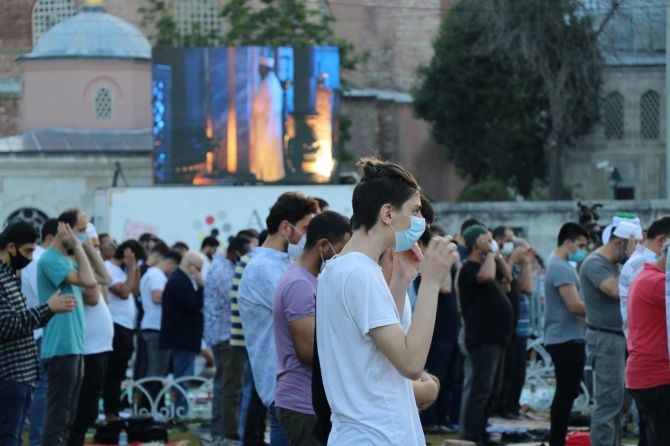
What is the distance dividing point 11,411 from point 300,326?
2279 mm

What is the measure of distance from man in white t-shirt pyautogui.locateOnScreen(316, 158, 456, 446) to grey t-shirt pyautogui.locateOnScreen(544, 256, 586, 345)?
671 centimetres

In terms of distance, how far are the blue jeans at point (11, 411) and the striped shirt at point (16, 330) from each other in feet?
0.15

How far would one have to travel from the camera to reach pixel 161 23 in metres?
58.2

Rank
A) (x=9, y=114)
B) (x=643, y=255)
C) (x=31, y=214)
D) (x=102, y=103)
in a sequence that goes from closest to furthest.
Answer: (x=643, y=255) → (x=31, y=214) → (x=102, y=103) → (x=9, y=114)

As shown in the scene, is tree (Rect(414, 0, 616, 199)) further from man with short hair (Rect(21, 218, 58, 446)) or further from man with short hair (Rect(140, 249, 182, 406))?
man with short hair (Rect(21, 218, 58, 446))

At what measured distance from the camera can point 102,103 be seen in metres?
54.4

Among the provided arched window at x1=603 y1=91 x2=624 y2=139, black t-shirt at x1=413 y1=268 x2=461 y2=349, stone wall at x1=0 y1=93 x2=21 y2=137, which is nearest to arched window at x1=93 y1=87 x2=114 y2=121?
stone wall at x1=0 y1=93 x2=21 y2=137

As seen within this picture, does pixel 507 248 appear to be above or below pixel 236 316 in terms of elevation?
above

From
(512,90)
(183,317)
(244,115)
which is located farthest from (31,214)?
(183,317)

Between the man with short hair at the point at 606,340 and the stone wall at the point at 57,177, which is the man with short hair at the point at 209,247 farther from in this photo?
the stone wall at the point at 57,177

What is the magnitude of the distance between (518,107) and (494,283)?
4301cm

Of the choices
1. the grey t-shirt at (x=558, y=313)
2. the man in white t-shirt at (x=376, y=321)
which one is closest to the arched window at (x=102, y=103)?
the grey t-shirt at (x=558, y=313)

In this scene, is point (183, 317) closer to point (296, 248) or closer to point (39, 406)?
point (39, 406)

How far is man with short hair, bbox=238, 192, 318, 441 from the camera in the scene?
10.2 metres
